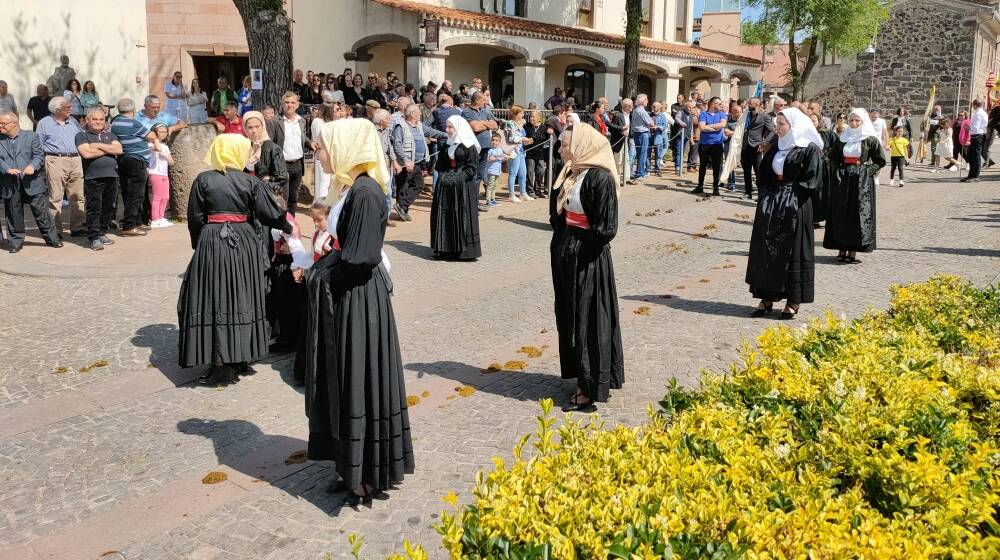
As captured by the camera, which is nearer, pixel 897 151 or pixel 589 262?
pixel 589 262

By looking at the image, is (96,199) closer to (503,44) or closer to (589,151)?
(589,151)

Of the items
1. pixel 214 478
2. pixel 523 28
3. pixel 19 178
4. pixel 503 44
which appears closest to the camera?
pixel 214 478

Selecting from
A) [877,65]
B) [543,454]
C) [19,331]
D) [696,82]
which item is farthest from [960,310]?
[877,65]

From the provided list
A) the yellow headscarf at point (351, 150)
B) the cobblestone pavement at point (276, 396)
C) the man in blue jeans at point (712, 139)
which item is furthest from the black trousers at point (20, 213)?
the man in blue jeans at point (712, 139)

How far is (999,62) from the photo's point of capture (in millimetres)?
45875

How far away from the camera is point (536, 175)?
55.6 ft

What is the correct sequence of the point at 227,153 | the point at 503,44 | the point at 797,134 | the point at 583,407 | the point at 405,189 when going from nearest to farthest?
1. the point at 583,407
2. the point at 227,153
3. the point at 797,134
4. the point at 405,189
5. the point at 503,44

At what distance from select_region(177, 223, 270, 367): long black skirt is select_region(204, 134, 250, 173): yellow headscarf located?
453 millimetres

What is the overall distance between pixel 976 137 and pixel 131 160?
19540 mm

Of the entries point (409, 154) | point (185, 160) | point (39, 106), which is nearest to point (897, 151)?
point (409, 154)

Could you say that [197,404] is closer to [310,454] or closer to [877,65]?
[310,454]

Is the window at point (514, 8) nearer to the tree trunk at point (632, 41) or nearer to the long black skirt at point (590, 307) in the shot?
the tree trunk at point (632, 41)

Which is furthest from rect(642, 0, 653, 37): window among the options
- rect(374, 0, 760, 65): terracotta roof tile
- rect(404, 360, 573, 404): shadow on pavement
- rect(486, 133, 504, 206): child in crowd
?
rect(404, 360, 573, 404): shadow on pavement

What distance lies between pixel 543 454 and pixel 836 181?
9.43 meters
